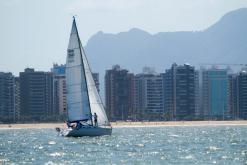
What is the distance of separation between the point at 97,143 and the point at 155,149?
14120 mm

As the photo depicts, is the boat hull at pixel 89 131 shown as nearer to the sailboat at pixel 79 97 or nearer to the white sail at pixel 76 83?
the sailboat at pixel 79 97

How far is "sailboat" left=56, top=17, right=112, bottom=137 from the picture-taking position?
392 feet

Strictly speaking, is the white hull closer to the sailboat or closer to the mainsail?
the sailboat

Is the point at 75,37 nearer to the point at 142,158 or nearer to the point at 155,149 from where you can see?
the point at 155,149

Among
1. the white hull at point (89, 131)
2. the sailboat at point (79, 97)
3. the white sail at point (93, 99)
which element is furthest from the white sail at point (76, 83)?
the white sail at point (93, 99)

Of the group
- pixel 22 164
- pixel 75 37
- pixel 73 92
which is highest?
pixel 75 37

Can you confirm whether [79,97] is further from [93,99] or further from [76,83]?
[93,99]

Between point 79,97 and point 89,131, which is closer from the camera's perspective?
point 89,131

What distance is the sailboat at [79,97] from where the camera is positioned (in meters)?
119

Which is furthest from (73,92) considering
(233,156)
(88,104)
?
(233,156)

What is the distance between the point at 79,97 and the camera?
121 meters

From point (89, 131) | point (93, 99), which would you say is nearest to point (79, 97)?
point (93, 99)

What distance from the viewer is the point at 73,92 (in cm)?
12075

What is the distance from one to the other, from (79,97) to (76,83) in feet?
6.67
